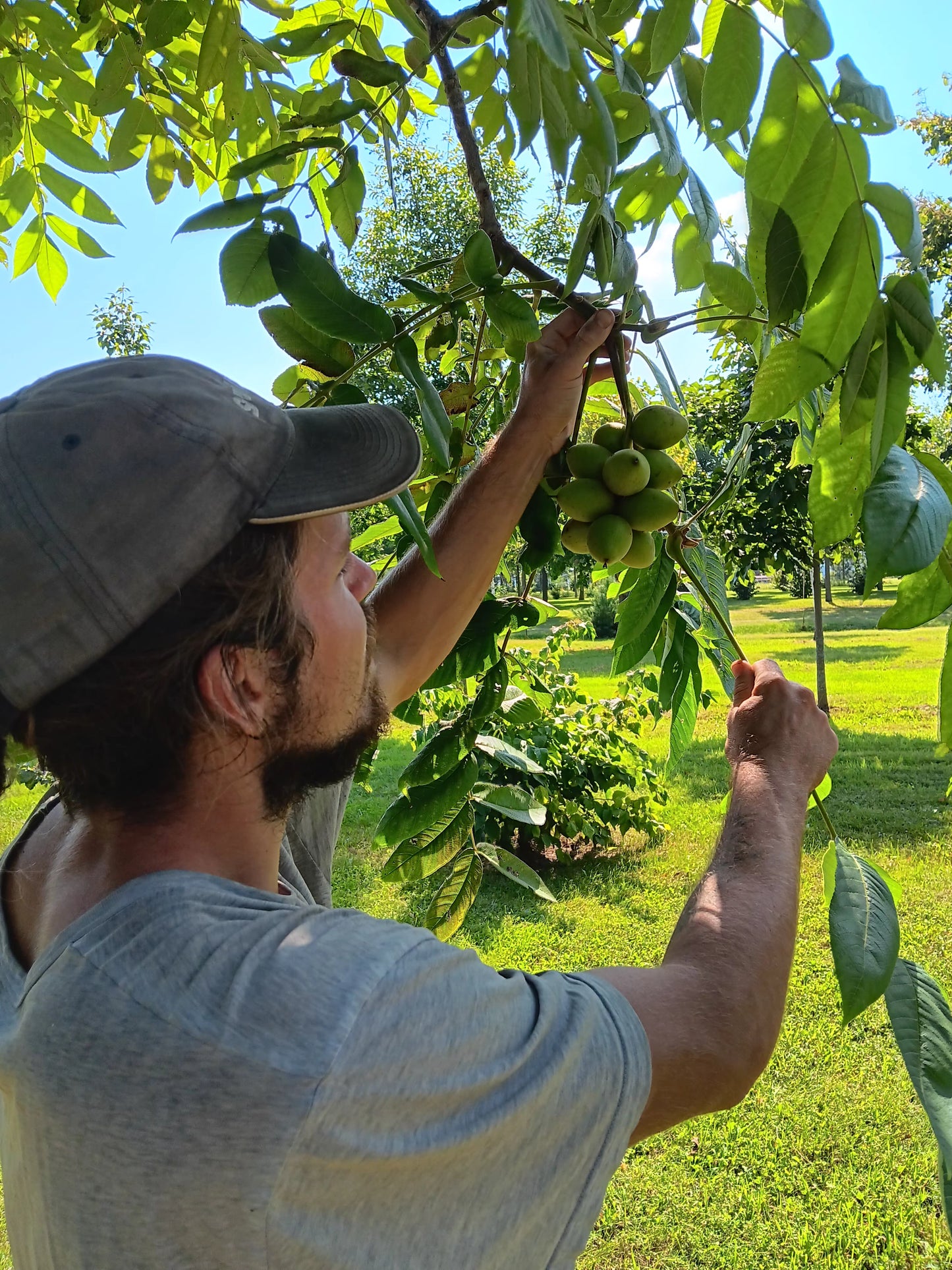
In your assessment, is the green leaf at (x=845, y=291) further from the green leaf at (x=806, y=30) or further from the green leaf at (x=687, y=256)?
the green leaf at (x=687, y=256)

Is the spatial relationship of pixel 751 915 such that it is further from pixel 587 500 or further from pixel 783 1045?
pixel 783 1045

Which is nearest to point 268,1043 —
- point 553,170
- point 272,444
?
point 272,444

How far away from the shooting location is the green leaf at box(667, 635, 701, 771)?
2.00 meters

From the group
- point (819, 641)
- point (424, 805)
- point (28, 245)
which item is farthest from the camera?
point (819, 641)

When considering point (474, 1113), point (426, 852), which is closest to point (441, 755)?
point (426, 852)

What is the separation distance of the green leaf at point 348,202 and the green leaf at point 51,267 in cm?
116

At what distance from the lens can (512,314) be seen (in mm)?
1301

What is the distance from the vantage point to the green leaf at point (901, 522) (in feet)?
3.46

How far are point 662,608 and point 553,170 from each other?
0.92m

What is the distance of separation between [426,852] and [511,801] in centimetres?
23

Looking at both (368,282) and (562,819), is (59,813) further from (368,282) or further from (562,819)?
(368,282)

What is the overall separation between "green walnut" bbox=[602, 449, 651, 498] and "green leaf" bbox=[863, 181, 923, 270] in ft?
1.52

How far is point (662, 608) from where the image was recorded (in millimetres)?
1884

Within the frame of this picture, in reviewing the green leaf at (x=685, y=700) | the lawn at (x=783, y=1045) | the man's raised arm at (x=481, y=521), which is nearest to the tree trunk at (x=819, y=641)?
the lawn at (x=783, y=1045)
